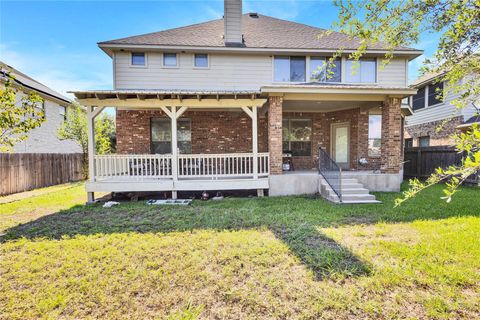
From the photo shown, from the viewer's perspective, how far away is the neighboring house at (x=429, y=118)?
1321 centimetres

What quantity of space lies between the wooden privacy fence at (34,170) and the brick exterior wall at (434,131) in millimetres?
20433

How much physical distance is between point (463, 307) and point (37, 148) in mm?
18622

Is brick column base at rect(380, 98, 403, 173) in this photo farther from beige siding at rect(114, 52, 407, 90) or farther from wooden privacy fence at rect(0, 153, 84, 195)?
wooden privacy fence at rect(0, 153, 84, 195)

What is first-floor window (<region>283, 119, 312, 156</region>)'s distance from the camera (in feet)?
36.8

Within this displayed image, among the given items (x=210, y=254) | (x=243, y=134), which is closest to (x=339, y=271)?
(x=210, y=254)

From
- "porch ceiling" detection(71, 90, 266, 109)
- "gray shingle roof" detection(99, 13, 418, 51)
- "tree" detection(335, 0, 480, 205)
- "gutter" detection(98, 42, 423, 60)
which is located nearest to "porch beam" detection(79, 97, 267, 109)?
"porch ceiling" detection(71, 90, 266, 109)

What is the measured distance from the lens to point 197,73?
10.2 meters

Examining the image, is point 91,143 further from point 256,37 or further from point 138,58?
point 256,37

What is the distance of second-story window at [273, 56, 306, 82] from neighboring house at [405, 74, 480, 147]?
830cm

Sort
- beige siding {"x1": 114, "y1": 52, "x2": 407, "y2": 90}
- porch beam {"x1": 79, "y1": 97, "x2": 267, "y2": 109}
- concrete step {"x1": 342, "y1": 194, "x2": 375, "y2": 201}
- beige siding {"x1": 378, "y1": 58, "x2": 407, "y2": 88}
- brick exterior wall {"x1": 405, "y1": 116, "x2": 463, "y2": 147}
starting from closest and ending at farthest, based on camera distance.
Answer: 1. concrete step {"x1": 342, "y1": 194, "x2": 375, "y2": 201}
2. porch beam {"x1": 79, "y1": 97, "x2": 267, "y2": 109}
3. beige siding {"x1": 114, "y1": 52, "x2": 407, "y2": 90}
4. beige siding {"x1": 378, "y1": 58, "x2": 407, "y2": 88}
5. brick exterior wall {"x1": 405, "y1": 116, "x2": 463, "y2": 147}

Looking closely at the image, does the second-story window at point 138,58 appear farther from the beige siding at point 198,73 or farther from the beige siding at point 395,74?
the beige siding at point 395,74

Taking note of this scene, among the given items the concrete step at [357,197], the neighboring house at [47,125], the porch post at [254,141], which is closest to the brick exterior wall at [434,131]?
the concrete step at [357,197]

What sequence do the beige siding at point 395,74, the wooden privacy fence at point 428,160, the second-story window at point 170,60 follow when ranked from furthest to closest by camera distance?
1. the beige siding at point 395,74
2. the wooden privacy fence at point 428,160
3. the second-story window at point 170,60

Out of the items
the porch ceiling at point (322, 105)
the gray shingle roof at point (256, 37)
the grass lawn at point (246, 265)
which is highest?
→ the gray shingle roof at point (256, 37)
